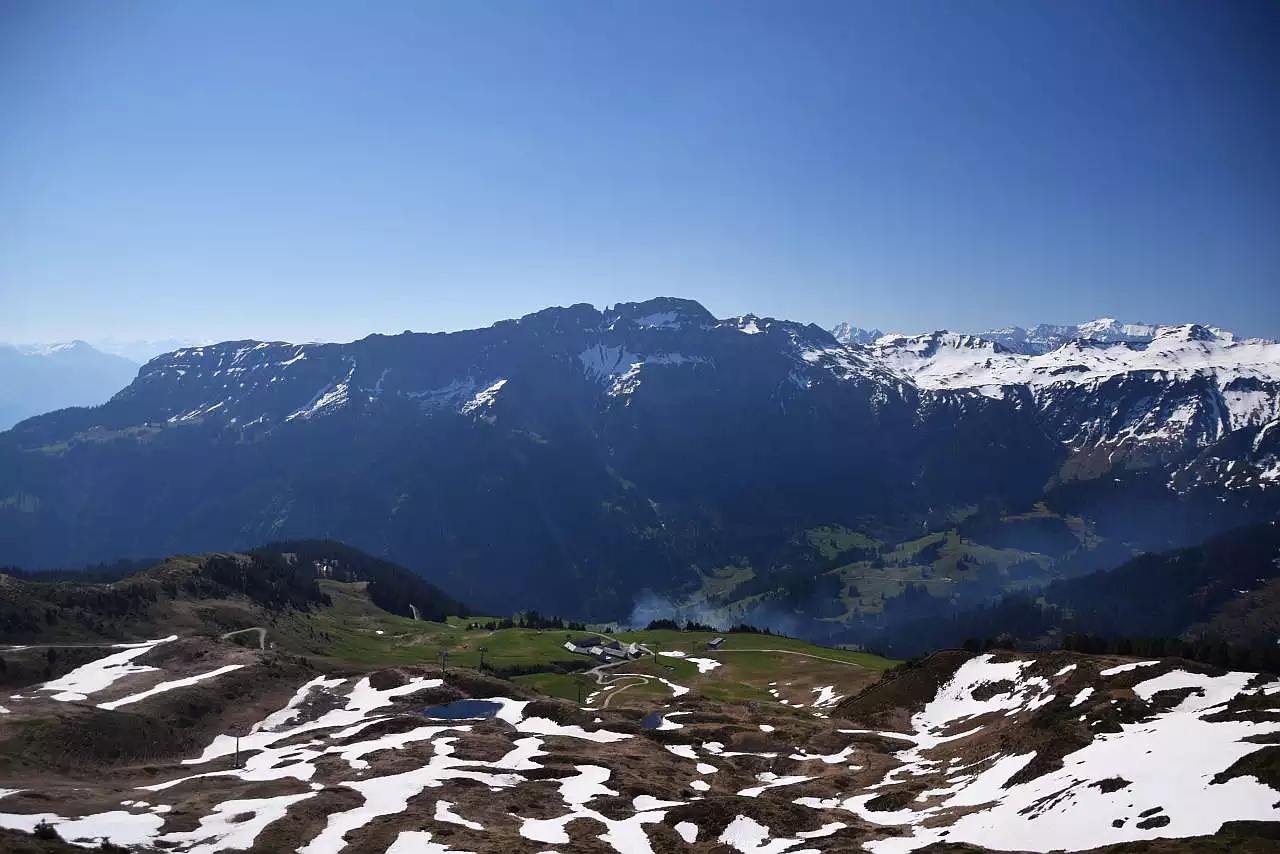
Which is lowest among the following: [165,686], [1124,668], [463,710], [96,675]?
[463,710]

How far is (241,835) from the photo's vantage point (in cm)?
5744

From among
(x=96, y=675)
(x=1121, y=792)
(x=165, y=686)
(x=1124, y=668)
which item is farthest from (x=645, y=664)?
(x=1121, y=792)

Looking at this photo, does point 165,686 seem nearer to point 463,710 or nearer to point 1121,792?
point 463,710

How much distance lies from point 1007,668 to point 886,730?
62.5 feet

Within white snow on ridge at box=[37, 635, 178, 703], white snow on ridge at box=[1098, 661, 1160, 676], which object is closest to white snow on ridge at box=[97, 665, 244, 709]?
white snow on ridge at box=[37, 635, 178, 703]

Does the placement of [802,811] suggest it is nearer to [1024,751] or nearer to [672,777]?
[672,777]

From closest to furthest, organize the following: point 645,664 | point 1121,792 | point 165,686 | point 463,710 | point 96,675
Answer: point 1121,792 < point 165,686 < point 463,710 < point 96,675 < point 645,664

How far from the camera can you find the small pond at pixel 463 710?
10069cm

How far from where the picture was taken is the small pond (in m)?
101

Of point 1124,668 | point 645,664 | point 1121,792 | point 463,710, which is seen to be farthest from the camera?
point 645,664

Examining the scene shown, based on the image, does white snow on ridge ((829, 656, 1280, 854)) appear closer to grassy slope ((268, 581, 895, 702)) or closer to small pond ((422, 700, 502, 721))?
small pond ((422, 700, 502, 721))

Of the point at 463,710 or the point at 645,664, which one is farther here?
the point at 645,664

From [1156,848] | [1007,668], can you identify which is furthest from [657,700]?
[1156,848]

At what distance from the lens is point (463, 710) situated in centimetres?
10406
